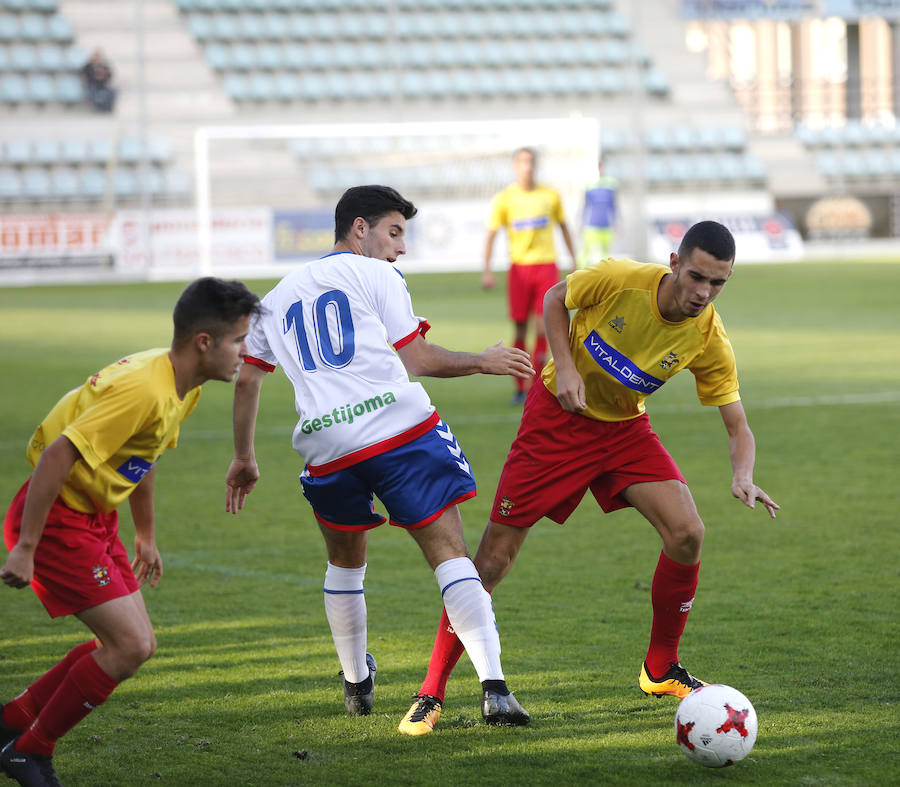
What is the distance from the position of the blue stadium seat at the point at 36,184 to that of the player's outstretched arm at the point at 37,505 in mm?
28138

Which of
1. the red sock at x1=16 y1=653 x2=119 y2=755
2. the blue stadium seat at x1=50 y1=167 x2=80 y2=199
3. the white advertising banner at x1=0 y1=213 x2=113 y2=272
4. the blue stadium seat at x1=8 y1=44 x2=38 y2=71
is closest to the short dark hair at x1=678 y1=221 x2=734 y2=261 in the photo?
the red sock at x1=16 y1=653 x2=119 y2=755

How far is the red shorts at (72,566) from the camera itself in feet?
11.3

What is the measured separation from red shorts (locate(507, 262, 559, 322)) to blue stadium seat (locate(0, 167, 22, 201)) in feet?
67.3

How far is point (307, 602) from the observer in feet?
18.4

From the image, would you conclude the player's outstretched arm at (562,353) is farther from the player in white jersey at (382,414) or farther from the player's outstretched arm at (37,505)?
the player's outstretched arm at (37,505)

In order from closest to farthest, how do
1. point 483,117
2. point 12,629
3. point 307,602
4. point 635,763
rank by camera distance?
point 635,763, point 12,629, point 307,602, point 483,117

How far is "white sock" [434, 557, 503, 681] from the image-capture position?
3.90 meters

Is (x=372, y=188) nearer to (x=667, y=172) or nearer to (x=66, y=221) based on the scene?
(x=66, y=221)

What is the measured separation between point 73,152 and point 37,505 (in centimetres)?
2929

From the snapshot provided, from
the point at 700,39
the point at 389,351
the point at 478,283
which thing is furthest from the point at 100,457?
the point at 700,39

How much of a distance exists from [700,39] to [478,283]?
99.7 ft

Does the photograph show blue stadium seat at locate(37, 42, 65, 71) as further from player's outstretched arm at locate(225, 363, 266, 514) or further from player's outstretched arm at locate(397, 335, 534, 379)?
player's outstretched arm at locate(397, 335, 534, 379)

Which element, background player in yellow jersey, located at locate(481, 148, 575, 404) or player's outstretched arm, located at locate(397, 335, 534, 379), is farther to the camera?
background player in yellow jersey, located at locate(481, 148, 575, 404)

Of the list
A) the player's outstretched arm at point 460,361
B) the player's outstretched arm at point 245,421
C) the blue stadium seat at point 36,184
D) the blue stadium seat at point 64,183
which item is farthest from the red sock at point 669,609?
the blue stadium seat at point 64,183
